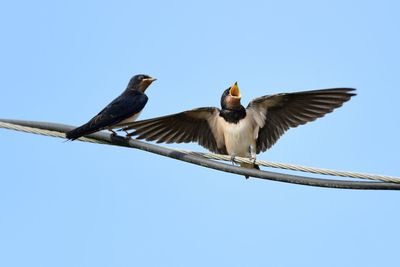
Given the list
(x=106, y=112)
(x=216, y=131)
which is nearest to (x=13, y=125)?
(x=106, y=112)

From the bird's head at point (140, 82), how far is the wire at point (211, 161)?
1430mm

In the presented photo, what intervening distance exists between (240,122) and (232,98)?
0.19 metres

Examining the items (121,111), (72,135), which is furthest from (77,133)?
(121,111)

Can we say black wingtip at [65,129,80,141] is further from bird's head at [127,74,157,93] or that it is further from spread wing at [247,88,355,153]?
spread wing at [247,88,355,153]

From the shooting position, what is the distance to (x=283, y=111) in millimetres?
5738

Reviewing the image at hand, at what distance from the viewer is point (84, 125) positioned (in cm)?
456

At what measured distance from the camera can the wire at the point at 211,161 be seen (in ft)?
12.0

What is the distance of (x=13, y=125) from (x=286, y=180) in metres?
1.57

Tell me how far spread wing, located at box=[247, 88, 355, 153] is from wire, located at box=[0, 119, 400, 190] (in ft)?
4.20

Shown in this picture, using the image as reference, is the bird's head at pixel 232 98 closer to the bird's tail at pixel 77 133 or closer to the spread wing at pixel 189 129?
the spread wing at pixel 189 129

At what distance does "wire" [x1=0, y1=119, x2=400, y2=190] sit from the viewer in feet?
12.0

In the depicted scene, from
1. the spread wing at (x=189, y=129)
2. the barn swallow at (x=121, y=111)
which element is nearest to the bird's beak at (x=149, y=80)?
the barn swallow at (x=121, y=111)

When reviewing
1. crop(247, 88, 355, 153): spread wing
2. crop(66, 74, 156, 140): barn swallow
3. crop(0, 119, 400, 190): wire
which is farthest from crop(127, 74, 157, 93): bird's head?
crop(0, 119, 400, 190): wire

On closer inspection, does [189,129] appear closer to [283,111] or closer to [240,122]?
[240,122]
